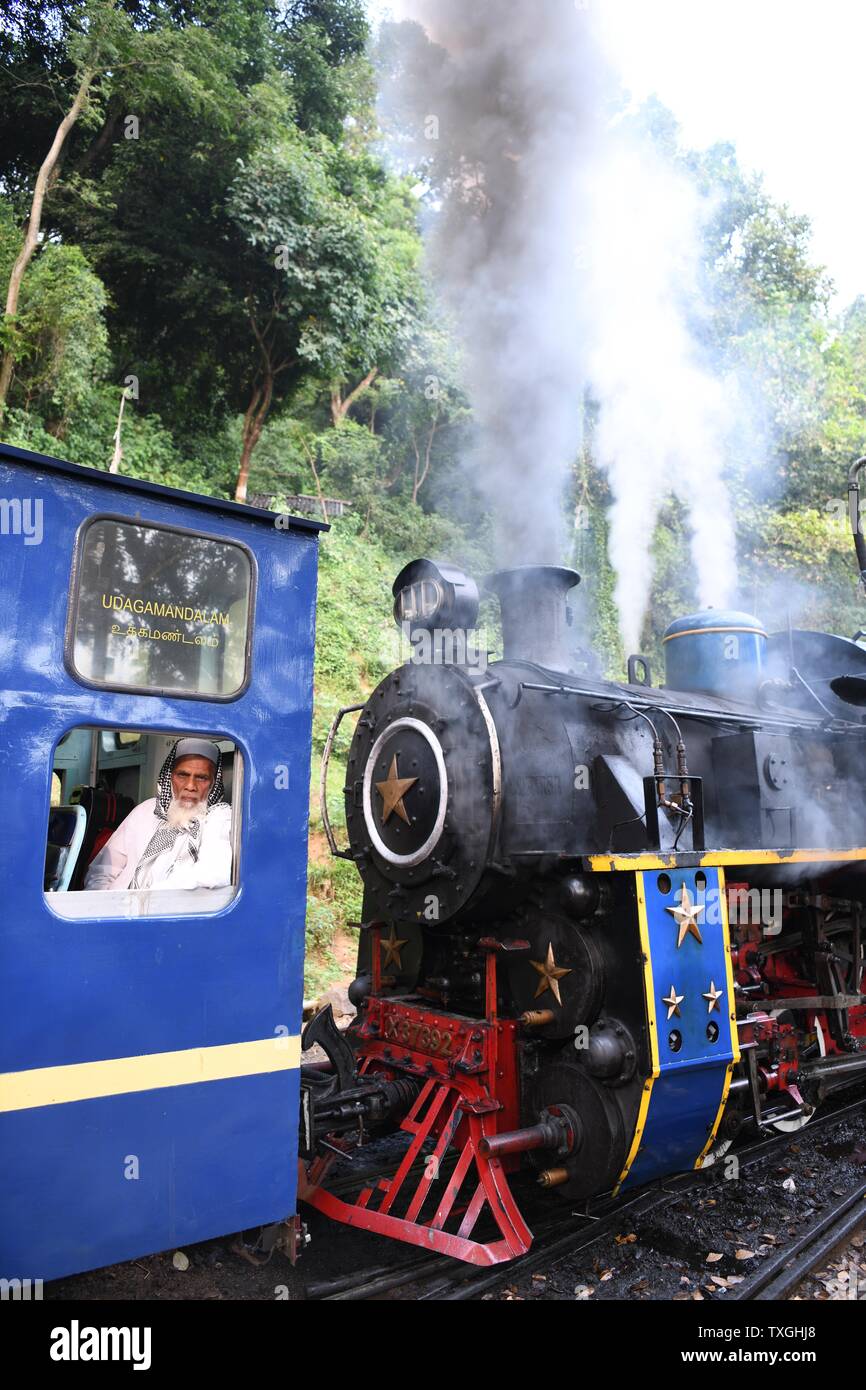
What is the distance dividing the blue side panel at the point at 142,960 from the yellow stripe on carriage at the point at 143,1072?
0.02 m

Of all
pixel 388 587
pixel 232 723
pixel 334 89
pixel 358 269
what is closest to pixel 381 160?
pixel 334 89

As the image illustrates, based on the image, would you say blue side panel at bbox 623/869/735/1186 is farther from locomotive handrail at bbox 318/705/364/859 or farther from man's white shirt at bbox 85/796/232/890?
man's white shirt at bbox 85/796/232/890

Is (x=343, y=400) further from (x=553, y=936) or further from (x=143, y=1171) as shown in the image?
(x=143, y=1171)

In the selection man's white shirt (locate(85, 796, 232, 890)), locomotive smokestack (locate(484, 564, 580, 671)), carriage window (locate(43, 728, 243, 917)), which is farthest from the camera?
locomotive smokestack (locate(484, 564, 580, 671))

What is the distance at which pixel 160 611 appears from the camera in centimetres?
295

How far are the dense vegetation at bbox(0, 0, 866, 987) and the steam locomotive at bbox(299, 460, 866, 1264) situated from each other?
569 cm

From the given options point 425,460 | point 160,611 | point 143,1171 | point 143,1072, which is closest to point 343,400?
point 425,460

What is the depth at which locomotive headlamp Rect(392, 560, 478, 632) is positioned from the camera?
506cm

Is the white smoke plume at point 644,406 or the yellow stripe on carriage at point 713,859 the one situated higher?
Result: the white smoke plume at point 644,406

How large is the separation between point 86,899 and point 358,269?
16.2m

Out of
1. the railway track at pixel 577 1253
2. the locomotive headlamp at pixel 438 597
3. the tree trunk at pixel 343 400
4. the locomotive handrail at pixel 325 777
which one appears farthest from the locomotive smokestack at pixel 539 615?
the tree trunk at pixel 343 400

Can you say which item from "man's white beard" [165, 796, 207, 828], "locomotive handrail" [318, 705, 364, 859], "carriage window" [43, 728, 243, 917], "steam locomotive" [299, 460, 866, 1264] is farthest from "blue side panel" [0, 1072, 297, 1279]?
"locomotive handrail" [318, 705, 364, 859]

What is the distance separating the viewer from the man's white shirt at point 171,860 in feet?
10.1

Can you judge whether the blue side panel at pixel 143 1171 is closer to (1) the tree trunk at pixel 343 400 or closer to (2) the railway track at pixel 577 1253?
(2) the railway track at pixel 577 1253
